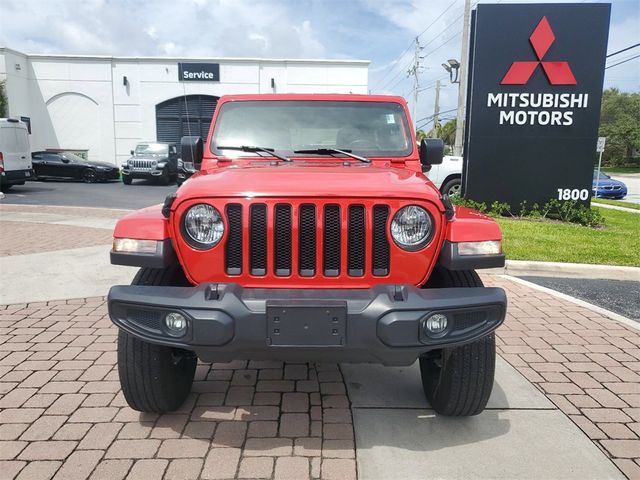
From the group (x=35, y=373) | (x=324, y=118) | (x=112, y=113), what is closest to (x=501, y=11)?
(x=324, y=118)

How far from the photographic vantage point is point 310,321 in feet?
7.62

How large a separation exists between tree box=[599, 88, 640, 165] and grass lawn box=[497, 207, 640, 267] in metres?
56.6

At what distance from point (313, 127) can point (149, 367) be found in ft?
6.67

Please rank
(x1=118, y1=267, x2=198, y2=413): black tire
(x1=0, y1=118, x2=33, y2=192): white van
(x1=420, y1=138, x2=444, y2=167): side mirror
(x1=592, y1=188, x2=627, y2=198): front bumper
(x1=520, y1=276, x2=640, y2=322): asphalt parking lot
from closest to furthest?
(x1=118, y1=267, x2=198, y2=413): black tire < (x1=420, y1=138, x2=444, y2=167): side mirror < (x1=520, y1=276, x2=640, y2=322): asphalt parking lot < (x1=0, y1=118, x2=33, y2=192): white van < (x1=592, y1=188, x2=627, y2=198): front bumper

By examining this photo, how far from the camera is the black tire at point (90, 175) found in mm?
21891

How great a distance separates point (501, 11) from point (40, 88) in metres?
26.0

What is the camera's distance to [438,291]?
2.46 m

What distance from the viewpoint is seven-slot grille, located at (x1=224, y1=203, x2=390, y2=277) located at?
2521mm

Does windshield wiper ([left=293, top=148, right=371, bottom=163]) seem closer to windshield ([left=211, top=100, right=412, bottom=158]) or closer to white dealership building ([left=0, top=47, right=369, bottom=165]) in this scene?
windshield ([left=211, top=100, right=412, bottom=158])

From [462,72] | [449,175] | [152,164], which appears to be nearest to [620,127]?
[462,72]

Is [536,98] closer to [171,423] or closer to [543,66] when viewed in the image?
[543,66]

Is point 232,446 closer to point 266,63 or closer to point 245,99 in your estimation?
point 245,99

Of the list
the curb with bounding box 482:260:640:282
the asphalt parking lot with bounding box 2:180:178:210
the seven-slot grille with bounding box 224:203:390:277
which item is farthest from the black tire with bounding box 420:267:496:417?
the asphalt parking lot with bounding box 2:180:178:210

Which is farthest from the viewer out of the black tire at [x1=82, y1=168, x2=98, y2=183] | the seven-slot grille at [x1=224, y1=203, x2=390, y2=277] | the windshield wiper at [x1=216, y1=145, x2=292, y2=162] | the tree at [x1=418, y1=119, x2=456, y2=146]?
the tree at [x1=418, y1=119, x2=456, y2=146]
